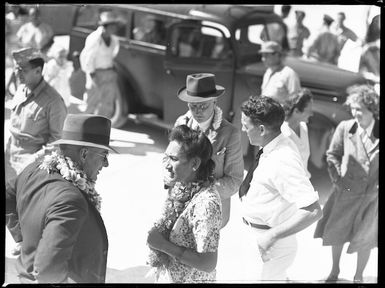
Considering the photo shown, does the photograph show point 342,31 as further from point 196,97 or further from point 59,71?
A: point 59,71

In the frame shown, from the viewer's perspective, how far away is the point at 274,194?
274 centimetres

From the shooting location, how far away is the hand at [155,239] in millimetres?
2586

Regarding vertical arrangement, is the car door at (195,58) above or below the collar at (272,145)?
below

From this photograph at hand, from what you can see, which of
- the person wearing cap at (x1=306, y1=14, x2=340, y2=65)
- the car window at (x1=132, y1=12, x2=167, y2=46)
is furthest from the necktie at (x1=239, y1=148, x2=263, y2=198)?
the car window at (x1=132, y1=12, x2=167, y2=46)

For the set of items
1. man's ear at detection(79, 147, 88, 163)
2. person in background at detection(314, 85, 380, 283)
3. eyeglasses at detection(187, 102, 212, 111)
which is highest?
eyeglasses at detection(187, 102, 212, 111)

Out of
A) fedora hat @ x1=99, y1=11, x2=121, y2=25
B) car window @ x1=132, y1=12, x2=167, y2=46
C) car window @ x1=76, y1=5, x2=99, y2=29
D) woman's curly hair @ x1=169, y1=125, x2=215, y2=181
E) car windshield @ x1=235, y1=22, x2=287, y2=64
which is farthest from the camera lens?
car window @ x1=132, y1=12, x2=167, y2=46

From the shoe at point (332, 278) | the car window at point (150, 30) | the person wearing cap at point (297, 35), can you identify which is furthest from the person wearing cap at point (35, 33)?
the shoe at point (332, 278)

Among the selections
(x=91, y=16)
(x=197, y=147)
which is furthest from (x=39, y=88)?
(x=197, y=147)

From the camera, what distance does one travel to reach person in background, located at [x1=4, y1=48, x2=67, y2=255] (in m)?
3.36

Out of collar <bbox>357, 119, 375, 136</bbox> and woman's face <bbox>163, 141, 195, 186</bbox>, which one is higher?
woman's face <bbox>163, 141, 195, 186</bbox>

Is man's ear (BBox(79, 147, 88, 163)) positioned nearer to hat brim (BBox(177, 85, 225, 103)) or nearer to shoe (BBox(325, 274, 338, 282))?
hat brim (BBox(177, 85, 225, 103))

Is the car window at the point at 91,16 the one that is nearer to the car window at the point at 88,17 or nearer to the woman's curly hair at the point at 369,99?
the car window at the point at 88,17

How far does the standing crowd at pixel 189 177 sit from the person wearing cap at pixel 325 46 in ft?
0.06

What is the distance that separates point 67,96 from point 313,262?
5.89ft
